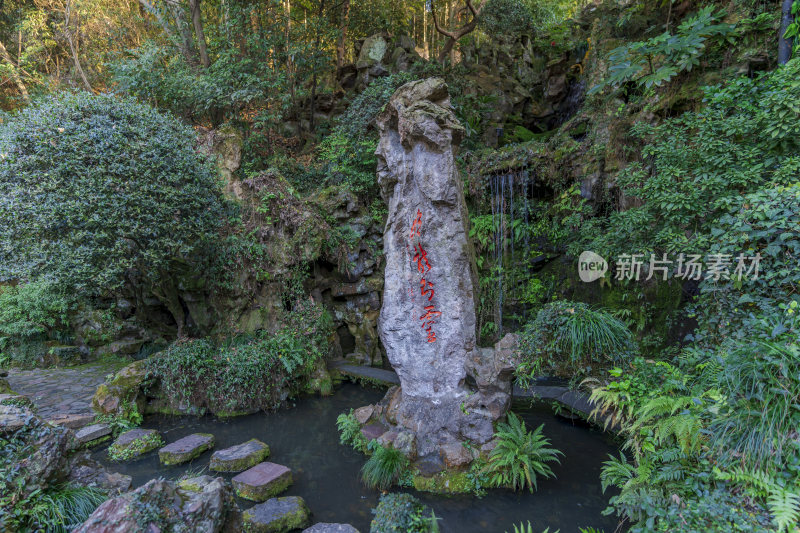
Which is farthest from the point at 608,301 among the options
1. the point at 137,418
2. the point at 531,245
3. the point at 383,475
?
the point at 137,418

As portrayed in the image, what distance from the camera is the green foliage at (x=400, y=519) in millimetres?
3590

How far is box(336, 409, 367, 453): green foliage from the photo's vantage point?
5.96m

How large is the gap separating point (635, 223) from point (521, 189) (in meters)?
4.29

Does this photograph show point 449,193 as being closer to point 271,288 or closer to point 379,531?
point 379,531

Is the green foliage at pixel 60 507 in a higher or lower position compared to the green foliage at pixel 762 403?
lower

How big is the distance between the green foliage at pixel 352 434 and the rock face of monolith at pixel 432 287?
58 centimetres

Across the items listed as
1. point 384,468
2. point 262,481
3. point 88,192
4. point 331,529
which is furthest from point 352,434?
point 88,192

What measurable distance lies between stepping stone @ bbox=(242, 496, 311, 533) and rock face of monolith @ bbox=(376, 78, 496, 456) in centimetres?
171

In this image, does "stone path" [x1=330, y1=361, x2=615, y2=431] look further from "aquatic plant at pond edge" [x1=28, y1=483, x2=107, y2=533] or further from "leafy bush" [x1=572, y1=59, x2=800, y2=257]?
"aquatic plant at pond edge" [x1=28, y1=483, x2=107, y2=533]

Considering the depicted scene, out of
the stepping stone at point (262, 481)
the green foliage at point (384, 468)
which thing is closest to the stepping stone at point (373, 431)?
the green foliage at point (384, 468)

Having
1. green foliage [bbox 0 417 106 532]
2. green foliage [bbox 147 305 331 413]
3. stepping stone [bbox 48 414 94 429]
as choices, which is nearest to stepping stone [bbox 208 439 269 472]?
green foliage [bbox 147 305 331 413]

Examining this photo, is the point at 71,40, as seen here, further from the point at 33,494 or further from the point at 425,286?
the point at 33,494

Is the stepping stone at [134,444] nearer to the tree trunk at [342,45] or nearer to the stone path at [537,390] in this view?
the stone path at [537,390]

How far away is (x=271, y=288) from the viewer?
8.83 metres
